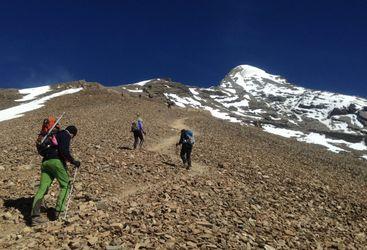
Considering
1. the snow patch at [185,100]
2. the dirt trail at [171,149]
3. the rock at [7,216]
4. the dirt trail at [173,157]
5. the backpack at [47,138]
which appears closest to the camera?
the rock at [7,216]

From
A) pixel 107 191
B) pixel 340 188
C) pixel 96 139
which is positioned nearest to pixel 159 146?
pixel 96 139

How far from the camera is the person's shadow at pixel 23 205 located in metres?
13.0

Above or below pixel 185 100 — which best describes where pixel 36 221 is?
below

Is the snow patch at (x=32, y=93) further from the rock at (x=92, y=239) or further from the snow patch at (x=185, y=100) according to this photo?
the snow patch at (x=185, y=100)

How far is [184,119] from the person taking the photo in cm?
5147

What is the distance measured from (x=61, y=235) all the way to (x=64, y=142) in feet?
9.47

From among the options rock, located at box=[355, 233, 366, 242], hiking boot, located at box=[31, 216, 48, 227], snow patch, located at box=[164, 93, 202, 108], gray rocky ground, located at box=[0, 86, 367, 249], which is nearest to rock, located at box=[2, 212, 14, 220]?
gray rocky ground, located at box=[0, 86, 367, 249]

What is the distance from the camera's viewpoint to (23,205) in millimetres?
13906

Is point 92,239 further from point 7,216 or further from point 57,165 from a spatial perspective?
point 7,216

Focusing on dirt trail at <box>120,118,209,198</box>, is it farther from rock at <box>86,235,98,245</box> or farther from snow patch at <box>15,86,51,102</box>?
snow patch at <box>15,86,51,102</box>

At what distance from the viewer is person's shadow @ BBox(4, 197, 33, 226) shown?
12977mm

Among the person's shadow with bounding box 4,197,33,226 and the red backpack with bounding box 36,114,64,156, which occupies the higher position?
the red backpack with bounding box 36,114,64,156

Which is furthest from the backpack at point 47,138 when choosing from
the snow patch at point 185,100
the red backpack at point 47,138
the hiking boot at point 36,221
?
the snow patch at point 185,100

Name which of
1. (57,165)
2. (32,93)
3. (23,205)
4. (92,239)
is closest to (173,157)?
(23,205)
